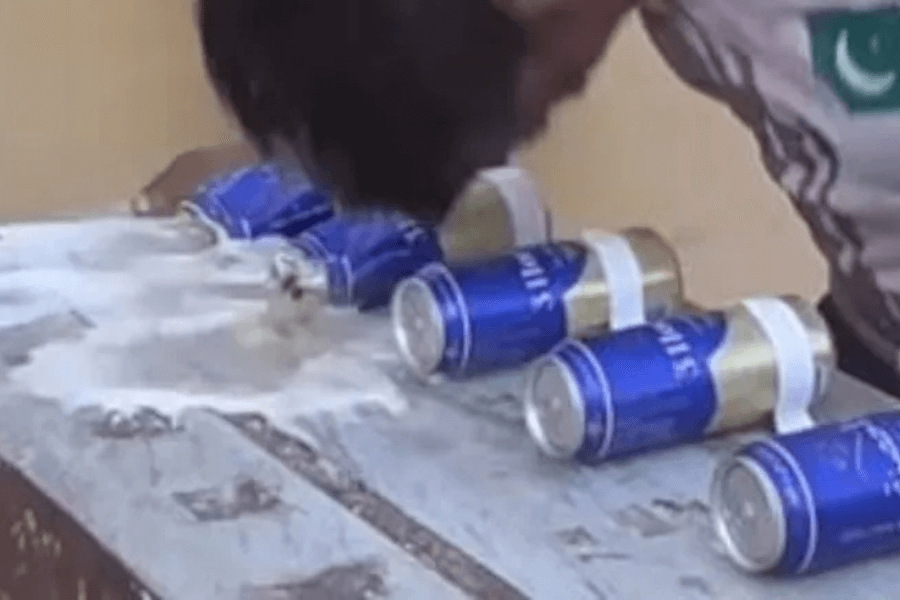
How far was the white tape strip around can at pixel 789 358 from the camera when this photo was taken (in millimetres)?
896

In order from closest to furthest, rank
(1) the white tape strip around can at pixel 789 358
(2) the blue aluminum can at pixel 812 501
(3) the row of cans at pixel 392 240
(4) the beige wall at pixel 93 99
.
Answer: (2) the blue aluminum can at pixel 812 501, (1) the white tape strip around can at pixel 789 358, (3) the row of cans at pixel 392 240, (4) the beige wall at pixel 93 99

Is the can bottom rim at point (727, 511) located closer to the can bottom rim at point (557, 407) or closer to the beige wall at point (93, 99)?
the can bottom rim at point (557, 407)

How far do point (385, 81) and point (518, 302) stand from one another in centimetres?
15

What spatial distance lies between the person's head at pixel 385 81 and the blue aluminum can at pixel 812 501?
0.65 feet

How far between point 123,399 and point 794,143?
327 mm

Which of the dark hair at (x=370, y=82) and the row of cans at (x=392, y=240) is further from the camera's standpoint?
the row of cans at (x=392, y=240)

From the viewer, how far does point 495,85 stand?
3.01ft

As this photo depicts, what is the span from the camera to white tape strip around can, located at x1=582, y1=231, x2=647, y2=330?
3.23 feet

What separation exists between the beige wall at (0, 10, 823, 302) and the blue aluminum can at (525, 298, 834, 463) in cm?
15

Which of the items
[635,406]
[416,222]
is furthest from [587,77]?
[635,406]

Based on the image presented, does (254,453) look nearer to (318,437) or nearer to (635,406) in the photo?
(318,437)

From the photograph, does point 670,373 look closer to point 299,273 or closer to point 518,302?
point 518,302

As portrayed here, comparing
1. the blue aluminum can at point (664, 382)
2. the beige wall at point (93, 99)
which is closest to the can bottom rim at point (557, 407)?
the blue aluminum can at point (664, 382)

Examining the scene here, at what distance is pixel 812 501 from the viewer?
780 millimetres
